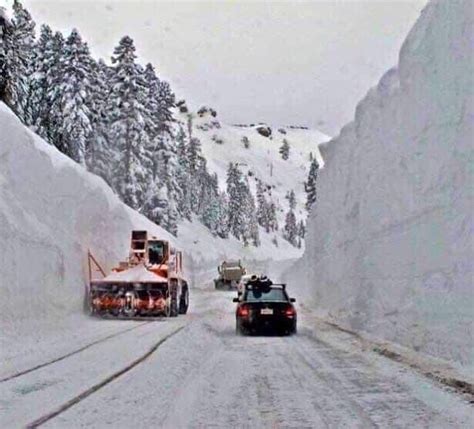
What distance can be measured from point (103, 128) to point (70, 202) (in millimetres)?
30938

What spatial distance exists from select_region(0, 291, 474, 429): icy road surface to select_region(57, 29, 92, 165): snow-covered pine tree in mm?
40389

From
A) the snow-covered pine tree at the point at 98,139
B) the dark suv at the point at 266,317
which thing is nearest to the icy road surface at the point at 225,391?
the dark suv at the point at 266,317

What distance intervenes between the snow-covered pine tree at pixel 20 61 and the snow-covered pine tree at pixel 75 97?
2.98 meters

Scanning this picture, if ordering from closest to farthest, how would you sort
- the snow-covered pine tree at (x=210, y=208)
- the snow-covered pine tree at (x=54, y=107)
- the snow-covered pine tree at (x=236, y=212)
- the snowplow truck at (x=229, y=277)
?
the snow-covered pine tree at (x=54, y=107)
the snowplow truck at (x=229, y=277)
the snow-covered pine tree at (x=210, y=208)
the snow-covered pine tree at (x=236, y=212)

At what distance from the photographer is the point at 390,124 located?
21.2 meters

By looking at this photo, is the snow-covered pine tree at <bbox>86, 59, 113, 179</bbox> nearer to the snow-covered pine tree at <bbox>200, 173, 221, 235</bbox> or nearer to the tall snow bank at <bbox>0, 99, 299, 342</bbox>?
the tall snow bank at <bbox>0, 99, 299, 342</bbox>

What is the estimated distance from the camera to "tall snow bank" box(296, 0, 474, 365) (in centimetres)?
1352

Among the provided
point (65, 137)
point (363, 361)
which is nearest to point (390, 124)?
point (363, 361)

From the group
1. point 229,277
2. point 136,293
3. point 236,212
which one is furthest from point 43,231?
point 236,212

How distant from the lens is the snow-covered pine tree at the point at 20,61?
4678 cm

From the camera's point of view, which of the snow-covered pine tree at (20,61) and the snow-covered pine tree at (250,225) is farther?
the snow-covered pine tree at (250,225)

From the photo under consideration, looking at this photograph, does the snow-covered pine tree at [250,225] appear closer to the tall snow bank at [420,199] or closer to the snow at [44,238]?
the snow at [44,238]

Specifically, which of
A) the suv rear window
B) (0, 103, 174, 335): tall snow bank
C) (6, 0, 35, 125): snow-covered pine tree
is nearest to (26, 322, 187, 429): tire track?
the suv rear window

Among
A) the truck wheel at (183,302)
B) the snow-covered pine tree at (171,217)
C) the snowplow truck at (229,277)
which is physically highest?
the snow-covered pine tree at (171,217)
